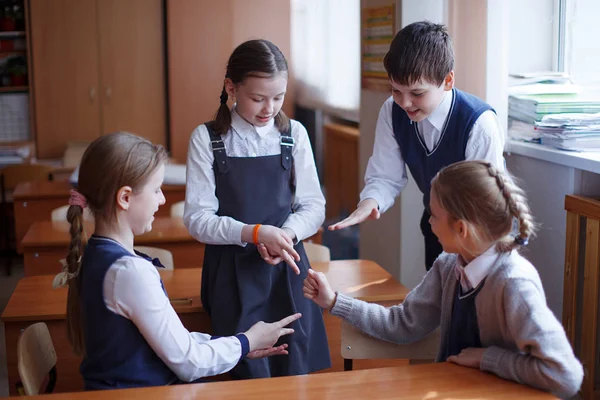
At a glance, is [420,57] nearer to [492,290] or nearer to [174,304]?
[492,290]

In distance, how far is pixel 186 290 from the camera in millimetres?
2475

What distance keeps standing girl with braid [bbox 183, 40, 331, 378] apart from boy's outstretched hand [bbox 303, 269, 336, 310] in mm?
235

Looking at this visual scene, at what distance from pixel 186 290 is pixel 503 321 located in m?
1.19

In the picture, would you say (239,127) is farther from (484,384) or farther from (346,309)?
(484,384)

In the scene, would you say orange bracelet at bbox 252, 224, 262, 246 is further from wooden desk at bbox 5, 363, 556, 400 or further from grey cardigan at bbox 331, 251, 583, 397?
wooden desk at bbox 5, 363, 556, 400

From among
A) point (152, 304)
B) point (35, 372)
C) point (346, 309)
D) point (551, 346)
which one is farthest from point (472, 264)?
point (35, 372)

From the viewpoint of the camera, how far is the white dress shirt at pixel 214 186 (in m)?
2.10

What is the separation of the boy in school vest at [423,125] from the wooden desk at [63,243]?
4.42 feet

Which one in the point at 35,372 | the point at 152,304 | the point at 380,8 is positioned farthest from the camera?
the point at 380,8

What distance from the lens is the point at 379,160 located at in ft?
8.19

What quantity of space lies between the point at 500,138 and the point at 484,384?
958 mm

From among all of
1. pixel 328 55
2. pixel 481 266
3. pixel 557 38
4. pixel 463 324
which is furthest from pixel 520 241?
pixel 328 55

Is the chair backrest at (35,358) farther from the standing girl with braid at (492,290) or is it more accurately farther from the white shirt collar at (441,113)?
the white shirt collar at (441,113)

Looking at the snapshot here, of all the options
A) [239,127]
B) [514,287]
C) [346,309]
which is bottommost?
[346,309]
